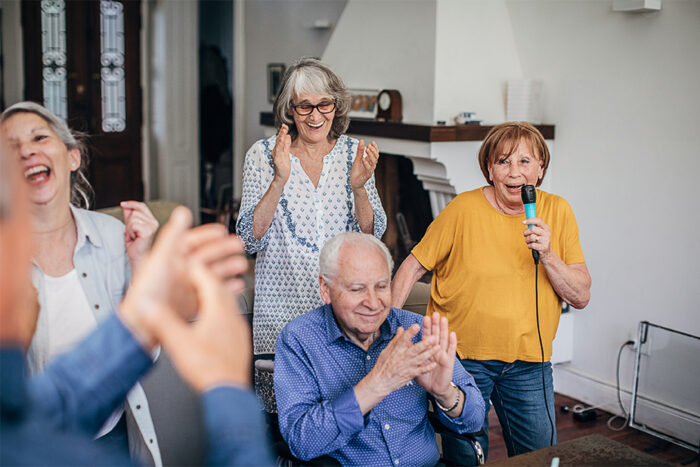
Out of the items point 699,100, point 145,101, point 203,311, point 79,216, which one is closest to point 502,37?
point 699,100

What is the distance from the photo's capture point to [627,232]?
11.1 ft

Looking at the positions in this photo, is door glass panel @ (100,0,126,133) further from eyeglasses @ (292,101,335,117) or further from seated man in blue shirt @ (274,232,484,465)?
seated man in blue shirt @ (274,232,484,465)

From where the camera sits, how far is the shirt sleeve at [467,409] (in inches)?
70.6

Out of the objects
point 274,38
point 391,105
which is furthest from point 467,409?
point 274,38

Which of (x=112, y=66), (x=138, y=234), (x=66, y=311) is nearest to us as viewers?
(x=138, y=234)

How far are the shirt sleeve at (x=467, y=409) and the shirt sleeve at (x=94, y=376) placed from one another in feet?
4.23

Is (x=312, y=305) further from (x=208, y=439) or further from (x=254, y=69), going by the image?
(x=254, y=69)

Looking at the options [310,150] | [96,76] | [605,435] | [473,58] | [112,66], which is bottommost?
[605,435]

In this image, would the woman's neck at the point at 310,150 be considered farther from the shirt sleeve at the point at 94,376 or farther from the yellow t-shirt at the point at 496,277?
the shirt sleeve at the point at 94,376

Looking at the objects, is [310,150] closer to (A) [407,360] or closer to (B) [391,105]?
(A) [407,360]

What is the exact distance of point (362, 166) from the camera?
83.4 inches

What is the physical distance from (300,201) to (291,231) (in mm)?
97

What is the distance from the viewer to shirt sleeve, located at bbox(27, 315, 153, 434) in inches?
24.3

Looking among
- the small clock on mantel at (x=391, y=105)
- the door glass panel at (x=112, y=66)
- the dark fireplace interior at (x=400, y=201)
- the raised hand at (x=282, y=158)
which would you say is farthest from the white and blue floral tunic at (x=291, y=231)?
the door glass panel at (x=112, y=66)
